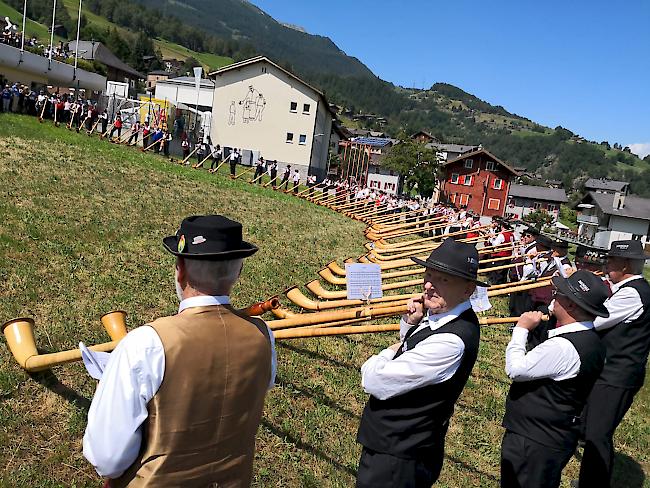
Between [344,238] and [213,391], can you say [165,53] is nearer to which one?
[344,238]

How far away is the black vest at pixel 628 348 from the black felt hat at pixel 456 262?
2366mm

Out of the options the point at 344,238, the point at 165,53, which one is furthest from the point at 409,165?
the point at 165,53

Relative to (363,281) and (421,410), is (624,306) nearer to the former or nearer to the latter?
(363,281)

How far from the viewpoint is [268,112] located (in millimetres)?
44031

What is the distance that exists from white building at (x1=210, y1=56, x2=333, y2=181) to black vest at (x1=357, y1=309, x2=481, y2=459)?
1618 inches

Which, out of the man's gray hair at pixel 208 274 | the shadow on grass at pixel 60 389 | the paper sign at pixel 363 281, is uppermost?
the man's gray hair at pixel 208 274

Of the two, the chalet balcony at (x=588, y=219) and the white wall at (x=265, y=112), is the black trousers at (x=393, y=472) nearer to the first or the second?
the white wall at (x=265, y=112)

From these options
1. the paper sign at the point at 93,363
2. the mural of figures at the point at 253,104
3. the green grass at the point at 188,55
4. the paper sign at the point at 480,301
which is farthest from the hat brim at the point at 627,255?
the green grass at the point at 188,55

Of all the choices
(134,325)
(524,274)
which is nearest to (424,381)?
(134,325)

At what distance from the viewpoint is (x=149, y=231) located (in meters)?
10.6

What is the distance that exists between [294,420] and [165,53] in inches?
5996

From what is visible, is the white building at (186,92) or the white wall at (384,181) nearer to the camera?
the white building at (186,92)

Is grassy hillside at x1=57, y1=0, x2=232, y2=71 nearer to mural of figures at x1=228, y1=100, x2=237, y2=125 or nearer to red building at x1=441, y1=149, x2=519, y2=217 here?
red building at x1=441, y1=149, x2=519, y2=217

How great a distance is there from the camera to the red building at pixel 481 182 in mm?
66394
